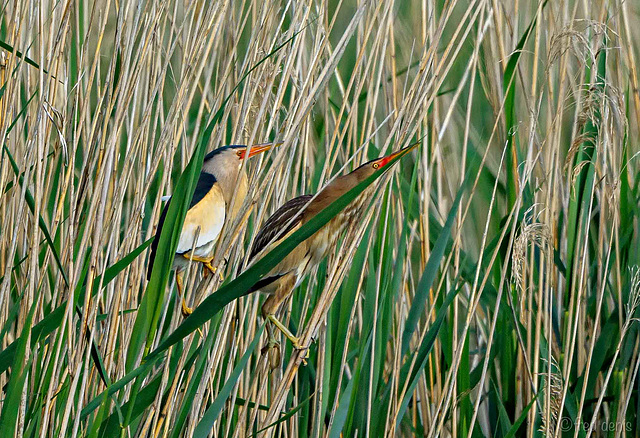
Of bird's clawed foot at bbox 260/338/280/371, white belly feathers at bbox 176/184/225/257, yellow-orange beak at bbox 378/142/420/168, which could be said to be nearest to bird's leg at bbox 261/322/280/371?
bird's clawed foot at bbox 260/338/280/371

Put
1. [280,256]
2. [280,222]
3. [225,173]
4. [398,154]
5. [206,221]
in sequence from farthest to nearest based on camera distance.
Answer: [225,173] → [206,221] → [280,222] → [398,154] → [280,256]

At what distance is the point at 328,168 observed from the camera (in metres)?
1.24

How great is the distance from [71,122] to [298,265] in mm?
420

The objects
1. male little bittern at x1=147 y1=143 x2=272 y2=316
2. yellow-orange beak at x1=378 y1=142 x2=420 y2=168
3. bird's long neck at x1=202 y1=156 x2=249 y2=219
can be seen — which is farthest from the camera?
bird's long neck at x1=202 y1=156 x2=249 y2=219

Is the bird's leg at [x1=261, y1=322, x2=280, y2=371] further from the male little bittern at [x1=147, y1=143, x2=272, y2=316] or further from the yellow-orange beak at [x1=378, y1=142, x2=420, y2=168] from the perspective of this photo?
the yellow-orange beak at [x1=378, y1=142, x2=420, y2=168]

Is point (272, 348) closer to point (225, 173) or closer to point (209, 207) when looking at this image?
point (209, 207)

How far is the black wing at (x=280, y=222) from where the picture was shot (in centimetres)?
113

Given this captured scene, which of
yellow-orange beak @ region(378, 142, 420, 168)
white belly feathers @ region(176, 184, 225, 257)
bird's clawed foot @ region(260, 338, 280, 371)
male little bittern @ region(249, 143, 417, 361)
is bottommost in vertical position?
bird's clawed foot @ region(260, 338, 280, 371)

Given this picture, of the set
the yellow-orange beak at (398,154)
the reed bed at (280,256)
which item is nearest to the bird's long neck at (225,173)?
the reed bed at (280,256)

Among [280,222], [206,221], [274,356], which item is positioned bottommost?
[274,356]

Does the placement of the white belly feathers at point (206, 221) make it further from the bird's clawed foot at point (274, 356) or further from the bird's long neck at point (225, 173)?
the bird's clawed foot at point (274, 356)

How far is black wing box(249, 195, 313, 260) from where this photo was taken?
113 centimetres

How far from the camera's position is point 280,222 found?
1.14m

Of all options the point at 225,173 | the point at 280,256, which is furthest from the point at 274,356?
the point at 280,256
